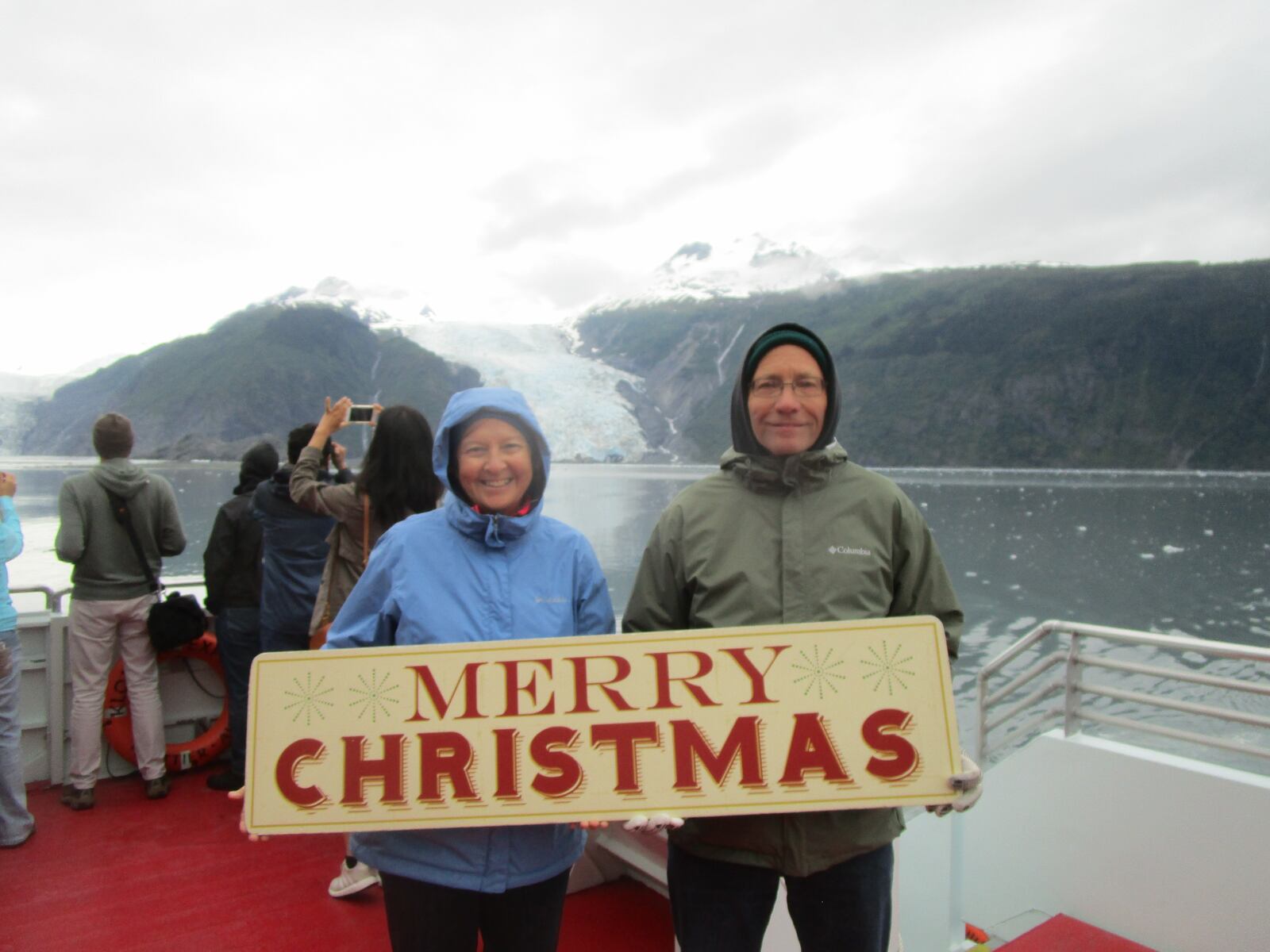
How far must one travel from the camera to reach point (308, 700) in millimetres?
1413

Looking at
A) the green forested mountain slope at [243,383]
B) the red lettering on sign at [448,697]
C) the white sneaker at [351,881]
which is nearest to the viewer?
the red lettering on sign at [448,697]

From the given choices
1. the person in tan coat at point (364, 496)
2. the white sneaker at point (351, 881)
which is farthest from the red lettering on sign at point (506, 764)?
the white sneaker at point (351, 881)

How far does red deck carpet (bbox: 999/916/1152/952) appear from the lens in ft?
9.18

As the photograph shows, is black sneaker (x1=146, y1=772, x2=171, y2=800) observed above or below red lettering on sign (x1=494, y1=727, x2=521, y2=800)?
below

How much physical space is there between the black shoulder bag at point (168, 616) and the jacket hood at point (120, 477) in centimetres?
6

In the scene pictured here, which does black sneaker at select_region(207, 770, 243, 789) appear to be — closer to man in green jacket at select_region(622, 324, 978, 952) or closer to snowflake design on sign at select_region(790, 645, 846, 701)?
man in green jacket at select_region(622, 324, 978, 952)

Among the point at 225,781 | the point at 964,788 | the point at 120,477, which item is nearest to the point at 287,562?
the point at 120,477

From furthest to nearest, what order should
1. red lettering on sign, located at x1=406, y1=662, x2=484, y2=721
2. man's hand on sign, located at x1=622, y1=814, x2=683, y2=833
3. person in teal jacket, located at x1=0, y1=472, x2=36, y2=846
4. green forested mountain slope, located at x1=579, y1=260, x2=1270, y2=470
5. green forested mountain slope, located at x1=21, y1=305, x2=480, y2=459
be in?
1. green forested mountain slope, located at x1=579, y1=260, x2=1270, y2=470
2. green forested mountain slope, located at x1=21, y1=305, x2=480, y2=459
3. person in teal jacket, located at x1=0, y1=472, x2=36, y2=846
4. red lettering on sign, located at x1=406, y1=662, x2=484, y2=721
5. man's hand on sign, located at x1=622, y1=814, x2=683, y2=833

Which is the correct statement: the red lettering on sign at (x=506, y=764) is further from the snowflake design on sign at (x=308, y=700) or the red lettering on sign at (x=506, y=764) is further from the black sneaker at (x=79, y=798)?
the black sneaker at (x=79, y=798)

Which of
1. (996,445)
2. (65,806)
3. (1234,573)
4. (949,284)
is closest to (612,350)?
(949,284)

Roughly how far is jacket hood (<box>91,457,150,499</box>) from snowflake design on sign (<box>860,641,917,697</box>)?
3.13 meters

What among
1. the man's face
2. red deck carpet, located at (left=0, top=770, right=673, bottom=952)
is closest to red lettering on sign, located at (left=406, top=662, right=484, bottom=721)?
the man's face

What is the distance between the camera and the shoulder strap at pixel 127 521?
10.6 ft

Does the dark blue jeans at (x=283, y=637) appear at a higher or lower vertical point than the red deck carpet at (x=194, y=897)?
higher
